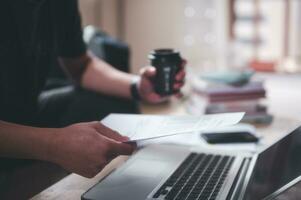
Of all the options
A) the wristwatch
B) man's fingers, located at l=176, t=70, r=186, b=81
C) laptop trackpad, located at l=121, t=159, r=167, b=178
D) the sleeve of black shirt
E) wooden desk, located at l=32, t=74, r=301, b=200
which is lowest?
wooden desk, located at l=32, t=74, r=301, b=200

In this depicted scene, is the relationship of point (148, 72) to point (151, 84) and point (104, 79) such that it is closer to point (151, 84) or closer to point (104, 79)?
point (151, 84)

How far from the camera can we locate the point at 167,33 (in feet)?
10.6

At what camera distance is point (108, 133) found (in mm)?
953

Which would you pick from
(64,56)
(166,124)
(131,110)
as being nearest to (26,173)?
(166,124)

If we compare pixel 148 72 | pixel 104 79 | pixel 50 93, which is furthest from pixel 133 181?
pixel 50 93

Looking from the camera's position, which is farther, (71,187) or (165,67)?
(165,67)

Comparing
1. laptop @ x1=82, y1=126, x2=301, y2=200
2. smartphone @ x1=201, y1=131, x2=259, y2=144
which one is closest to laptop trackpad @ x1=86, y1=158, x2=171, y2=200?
laptop @ x1=82, y1=126, x2=301, y2=200

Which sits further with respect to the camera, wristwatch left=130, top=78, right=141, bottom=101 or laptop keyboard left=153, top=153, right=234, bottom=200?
wristwatch left=130, top=78, right=141, bottom=101

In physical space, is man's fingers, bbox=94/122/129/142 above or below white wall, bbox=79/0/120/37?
below

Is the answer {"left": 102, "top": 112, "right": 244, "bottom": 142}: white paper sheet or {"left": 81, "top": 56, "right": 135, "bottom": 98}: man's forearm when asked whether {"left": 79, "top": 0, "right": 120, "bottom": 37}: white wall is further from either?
{"left": 102, "top": 112, "right": 244, "bottom": 142}: white paper sheet

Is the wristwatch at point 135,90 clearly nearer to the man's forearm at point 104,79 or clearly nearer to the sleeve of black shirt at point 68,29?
the man's forearm at point 104,79

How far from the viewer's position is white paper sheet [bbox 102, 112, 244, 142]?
2.95ft

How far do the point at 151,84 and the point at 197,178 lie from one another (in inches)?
22.1

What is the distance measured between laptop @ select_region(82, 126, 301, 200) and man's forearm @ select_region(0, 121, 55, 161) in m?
0.12
